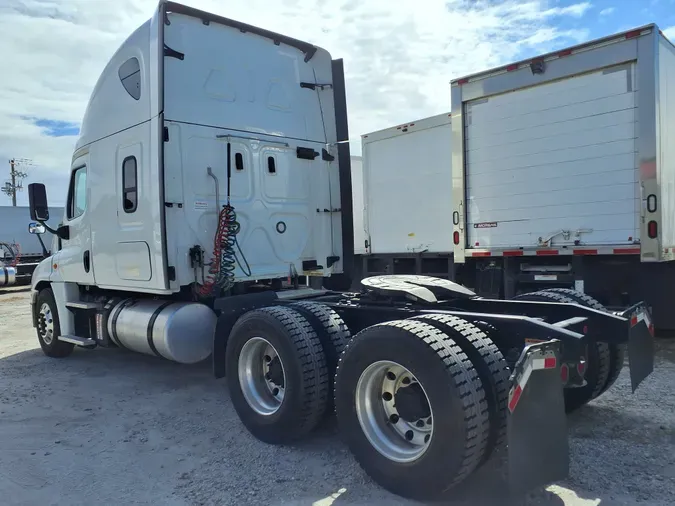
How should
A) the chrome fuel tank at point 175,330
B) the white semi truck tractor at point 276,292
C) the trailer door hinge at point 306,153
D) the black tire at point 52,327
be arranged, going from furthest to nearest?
the black tire at point 52,327
the trailer door hinge at point 306,153
the chrome fuel tank at point 175,330
the white semi truck tractor at point 276,292

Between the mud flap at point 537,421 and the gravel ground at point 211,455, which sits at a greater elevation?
the mud flap at point 537,421

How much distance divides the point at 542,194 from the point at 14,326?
32.7 feet

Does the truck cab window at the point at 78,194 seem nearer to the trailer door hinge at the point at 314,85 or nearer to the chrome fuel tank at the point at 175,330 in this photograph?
the chrome fuel tank at the point at 175,330

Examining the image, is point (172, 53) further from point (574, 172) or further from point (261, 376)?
point (574, 172)

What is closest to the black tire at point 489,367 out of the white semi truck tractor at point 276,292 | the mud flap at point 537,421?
the white semi truck tractor at point 276,292

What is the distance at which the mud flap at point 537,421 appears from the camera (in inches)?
114

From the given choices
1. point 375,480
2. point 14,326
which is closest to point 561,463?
point 375,480

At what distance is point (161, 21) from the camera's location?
5363 millimetres

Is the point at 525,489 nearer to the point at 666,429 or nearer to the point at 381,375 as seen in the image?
the point at 381,375

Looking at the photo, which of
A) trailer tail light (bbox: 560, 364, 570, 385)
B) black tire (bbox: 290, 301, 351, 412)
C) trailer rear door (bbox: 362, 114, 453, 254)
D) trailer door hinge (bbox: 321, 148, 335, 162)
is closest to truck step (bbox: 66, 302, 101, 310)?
trailer door hinge (bbox: 321, 148, 335, 162)

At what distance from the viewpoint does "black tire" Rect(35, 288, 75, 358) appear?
7.46m

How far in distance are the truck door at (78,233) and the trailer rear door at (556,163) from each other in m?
5.20

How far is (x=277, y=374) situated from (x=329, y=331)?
55cm

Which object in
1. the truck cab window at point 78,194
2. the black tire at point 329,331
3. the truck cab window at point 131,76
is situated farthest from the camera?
the truck cab window at point 78,194
